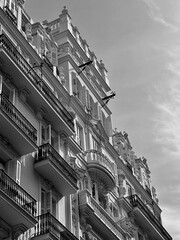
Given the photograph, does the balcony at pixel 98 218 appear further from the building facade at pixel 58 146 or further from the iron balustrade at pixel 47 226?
the iron balustrade at pixel 47 226

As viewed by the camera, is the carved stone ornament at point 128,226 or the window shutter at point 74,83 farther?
the window shutter at point 74,83

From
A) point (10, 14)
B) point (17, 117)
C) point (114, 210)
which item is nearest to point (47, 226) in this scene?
point (17, 117)

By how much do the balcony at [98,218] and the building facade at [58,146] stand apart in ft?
0.16

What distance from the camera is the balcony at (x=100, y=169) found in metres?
30.8

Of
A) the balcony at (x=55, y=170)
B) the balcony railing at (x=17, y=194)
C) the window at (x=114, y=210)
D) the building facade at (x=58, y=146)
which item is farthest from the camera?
the window at (x=114, y=210)

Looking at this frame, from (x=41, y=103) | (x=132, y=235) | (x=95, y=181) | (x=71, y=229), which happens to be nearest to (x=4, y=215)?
(x=71, y=229)

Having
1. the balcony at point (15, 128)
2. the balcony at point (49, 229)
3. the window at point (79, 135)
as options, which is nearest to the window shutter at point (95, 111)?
the window at point (79, 135)

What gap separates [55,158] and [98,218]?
4.74 meters

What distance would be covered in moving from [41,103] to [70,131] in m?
2.55

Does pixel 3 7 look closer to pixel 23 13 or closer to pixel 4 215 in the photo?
pixel 23 13

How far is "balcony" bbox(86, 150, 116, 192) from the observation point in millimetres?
30766

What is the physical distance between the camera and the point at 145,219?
116 ft

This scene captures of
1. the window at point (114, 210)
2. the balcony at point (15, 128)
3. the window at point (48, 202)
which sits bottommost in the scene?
the window at point (48, 202)

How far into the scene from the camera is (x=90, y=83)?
3653 cm
